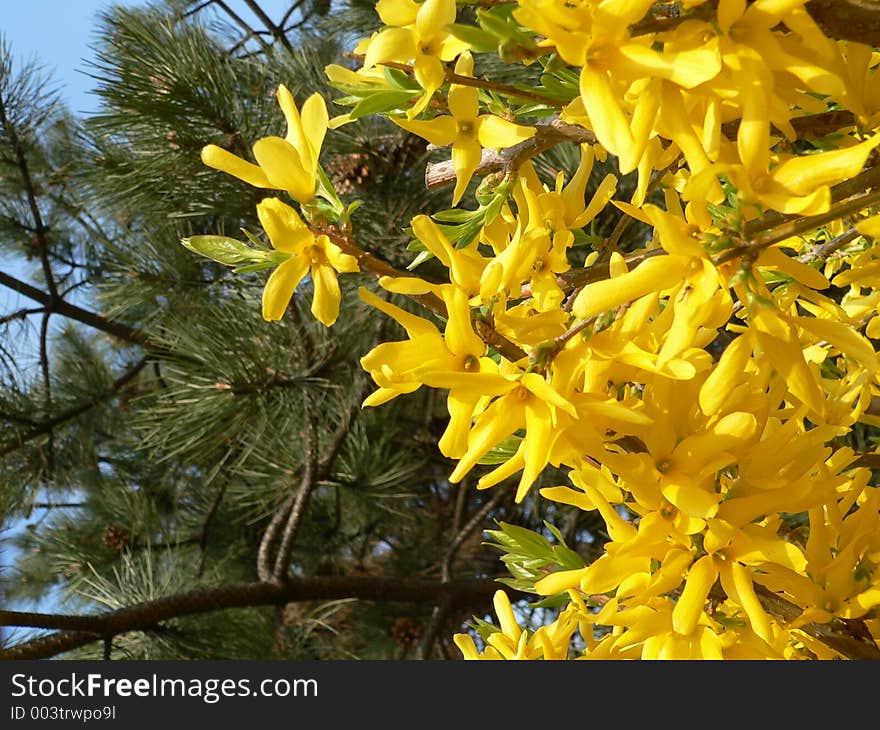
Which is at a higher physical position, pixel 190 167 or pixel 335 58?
pixel 335 58

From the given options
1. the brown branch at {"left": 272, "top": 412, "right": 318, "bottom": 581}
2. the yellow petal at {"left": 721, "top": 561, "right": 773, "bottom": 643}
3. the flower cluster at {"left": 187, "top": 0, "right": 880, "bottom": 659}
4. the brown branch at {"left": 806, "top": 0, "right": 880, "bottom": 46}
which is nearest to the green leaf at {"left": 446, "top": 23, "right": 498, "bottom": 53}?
the flower cluster at {"left": 187, "top": 0, "right": 880, "bottom": 659}

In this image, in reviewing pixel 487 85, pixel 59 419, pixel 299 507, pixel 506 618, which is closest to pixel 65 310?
pixel 59 419

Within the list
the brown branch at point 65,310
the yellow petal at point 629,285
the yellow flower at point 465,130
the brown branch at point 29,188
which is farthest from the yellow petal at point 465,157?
the brown branch at point 29,188

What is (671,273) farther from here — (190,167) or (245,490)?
(245,490)

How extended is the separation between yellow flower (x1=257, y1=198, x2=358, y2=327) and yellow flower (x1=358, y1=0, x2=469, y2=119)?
63 mm

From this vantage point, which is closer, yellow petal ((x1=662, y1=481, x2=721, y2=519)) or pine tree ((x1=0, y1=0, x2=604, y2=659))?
yellow petal ((x1=662, y1=481, x2=721, y2=519))

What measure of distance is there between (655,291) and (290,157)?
0.14 meters

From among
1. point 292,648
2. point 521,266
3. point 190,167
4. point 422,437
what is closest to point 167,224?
point 190,167

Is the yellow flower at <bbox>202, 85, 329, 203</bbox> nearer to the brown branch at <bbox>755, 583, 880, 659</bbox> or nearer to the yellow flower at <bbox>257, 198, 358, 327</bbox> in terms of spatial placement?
the yellow flower at <bbox>257, 198, 358, 327</bbox>

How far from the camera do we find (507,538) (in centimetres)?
51

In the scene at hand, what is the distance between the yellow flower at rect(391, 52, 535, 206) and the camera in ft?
1.11

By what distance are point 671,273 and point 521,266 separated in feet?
0.21

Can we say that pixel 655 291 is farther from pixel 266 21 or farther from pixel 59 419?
pixel 266 21

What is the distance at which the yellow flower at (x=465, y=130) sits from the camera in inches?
13.3
